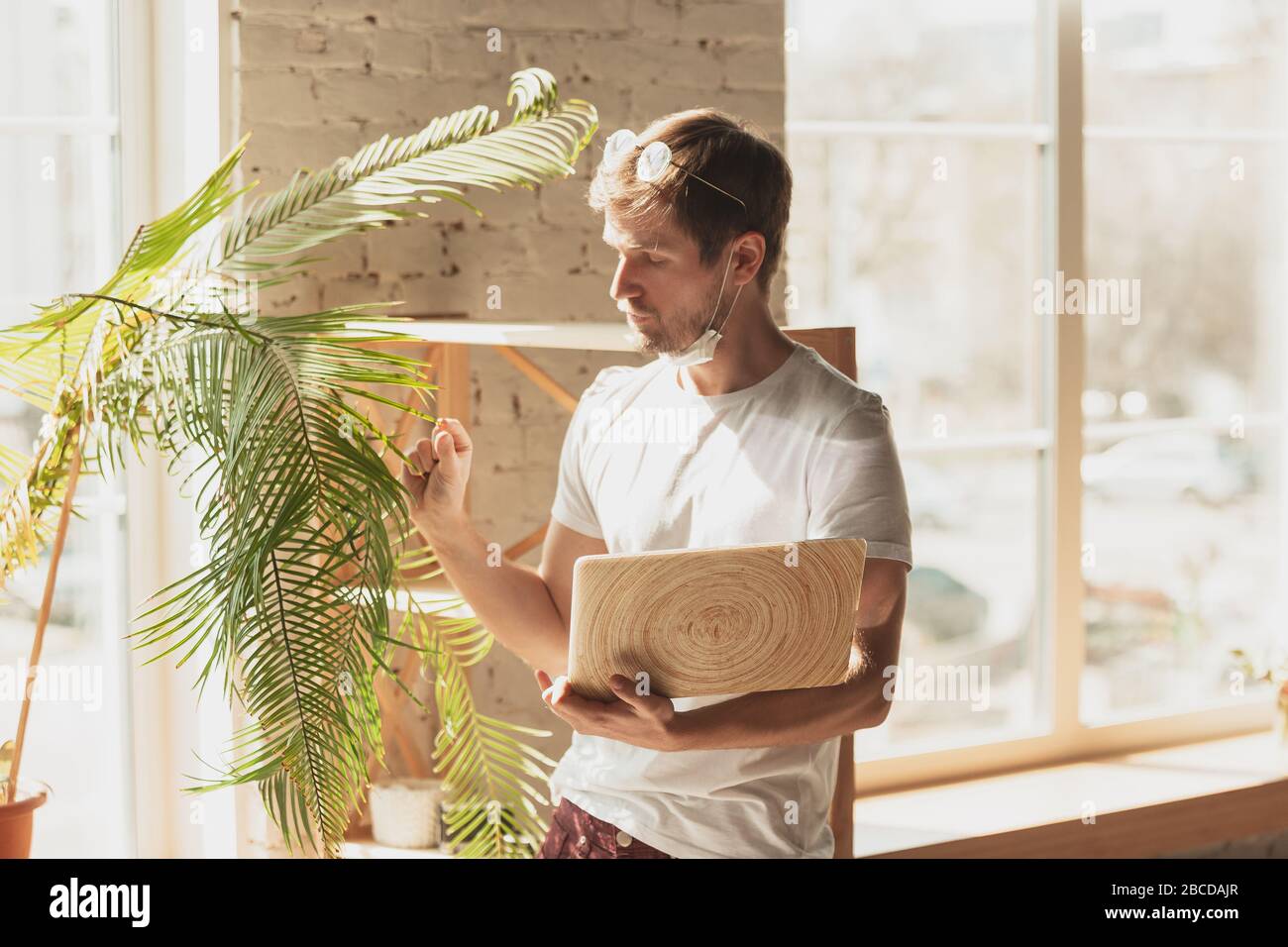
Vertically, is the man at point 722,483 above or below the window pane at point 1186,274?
below

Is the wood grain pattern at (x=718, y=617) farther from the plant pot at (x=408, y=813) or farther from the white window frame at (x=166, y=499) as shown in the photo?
the white window frame at (x=166, y=499)

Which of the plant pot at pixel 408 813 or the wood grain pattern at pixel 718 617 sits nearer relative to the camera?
the wood grain pattern at pixel 718 617

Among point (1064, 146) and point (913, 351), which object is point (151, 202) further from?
point (1064, 146)

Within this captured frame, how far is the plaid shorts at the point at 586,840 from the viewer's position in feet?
5.17

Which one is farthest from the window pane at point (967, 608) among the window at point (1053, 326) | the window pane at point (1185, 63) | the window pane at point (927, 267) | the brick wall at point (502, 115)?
the window pane at point (1185, 63)

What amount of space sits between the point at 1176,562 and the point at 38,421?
7.70ft

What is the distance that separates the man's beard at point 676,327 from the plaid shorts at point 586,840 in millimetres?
572

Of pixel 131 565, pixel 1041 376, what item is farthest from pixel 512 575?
pixel 1041 376

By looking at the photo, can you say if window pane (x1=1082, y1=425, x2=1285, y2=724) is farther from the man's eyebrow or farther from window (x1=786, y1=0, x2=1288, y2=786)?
the man's eyebrow

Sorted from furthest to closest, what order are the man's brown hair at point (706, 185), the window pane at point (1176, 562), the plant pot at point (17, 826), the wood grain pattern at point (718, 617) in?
the window pane at point (1176, 562), the plant pot at point (17, 826), the man's brown hair at point (706, 185), the wood grain pattern at point (718, 617)

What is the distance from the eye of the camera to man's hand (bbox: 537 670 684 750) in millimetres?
1438

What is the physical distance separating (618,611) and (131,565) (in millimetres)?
1243

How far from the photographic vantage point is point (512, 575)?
5.83 ft

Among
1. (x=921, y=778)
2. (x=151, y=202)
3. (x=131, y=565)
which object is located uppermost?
(x=151, y=202)
